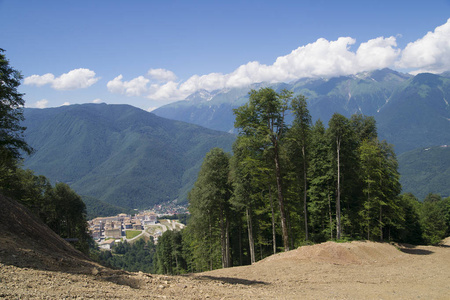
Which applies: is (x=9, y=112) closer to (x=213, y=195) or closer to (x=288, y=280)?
(x=213, y=195)

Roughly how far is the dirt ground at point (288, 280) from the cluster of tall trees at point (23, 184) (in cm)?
1399

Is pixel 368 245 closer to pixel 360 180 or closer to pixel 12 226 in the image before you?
pixel 360 180

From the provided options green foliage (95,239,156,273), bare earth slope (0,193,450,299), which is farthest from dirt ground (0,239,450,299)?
green foliage (95,239,156,273)

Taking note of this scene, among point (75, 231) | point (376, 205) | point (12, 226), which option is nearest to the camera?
point (12, 226)

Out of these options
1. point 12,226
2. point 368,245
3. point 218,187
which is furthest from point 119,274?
point 368,245

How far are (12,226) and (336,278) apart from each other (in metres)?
15.4

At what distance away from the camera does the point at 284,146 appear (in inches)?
971

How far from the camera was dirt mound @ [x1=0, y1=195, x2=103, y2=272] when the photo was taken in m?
9.69

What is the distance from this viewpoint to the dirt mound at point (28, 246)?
9.69 metres

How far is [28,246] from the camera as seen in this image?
11219 mm

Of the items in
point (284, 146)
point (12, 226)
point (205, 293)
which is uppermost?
point (284, 146)

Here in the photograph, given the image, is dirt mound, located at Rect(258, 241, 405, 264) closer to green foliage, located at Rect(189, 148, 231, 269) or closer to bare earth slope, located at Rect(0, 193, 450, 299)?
bare earth slope, located at Rect(0, 193, 450, 299)

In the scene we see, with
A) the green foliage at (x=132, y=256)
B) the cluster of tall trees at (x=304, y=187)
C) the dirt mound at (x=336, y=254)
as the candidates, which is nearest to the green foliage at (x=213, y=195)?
the cluster of tall trees at (x=304, y=187)

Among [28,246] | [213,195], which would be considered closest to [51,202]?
[213,195]
